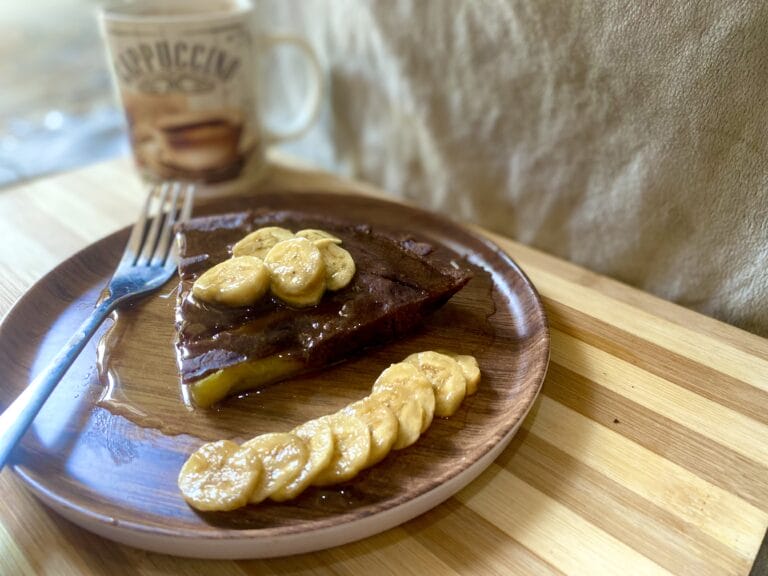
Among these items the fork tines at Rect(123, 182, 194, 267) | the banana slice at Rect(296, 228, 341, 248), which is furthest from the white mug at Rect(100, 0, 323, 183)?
the banana slice at Rect(296, 228, 341, 248)

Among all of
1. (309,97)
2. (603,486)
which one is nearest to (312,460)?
(603,486)

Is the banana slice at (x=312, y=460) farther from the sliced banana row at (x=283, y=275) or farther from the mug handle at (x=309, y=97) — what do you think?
the mug handle at (x=309, y=97)

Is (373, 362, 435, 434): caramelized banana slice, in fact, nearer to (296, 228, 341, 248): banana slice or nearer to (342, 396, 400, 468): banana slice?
(342, 396, 400, 468): banana slice

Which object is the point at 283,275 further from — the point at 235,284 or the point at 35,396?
the point at 35,396

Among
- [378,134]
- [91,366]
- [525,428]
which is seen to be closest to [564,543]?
[525,428]

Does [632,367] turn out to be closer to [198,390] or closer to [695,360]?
[695,360]

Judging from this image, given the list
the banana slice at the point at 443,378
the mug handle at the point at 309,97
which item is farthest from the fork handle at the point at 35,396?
the mug handle at the point at 309,97
